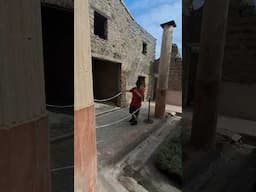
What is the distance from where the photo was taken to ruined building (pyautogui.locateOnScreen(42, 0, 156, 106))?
0.66m

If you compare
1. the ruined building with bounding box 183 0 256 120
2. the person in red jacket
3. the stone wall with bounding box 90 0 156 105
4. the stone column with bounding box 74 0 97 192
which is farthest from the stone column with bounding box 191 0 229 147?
the person in red jacket

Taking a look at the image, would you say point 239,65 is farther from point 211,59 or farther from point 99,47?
point 99,47

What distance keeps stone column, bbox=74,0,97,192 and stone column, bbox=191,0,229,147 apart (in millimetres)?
488

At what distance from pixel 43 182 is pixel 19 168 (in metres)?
0.10

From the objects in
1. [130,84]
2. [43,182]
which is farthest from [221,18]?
[130,84]

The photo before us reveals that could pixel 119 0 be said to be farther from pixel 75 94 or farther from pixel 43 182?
pixel 43 182

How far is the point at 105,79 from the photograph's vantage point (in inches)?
41.1

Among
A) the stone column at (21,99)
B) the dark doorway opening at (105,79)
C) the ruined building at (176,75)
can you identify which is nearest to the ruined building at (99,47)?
the dark doorway opening at (105,79)

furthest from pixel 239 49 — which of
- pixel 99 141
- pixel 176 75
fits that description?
pixel 99 141

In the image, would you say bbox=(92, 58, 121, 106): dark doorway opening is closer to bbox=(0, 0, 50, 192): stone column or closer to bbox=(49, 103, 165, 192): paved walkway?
bbox=(49, 103, 165, 192): paved walkway

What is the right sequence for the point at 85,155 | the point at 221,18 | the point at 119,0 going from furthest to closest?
the point at 119,0 → the point at 85,155 → the point at 221,18

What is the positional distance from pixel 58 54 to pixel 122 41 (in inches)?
19.5

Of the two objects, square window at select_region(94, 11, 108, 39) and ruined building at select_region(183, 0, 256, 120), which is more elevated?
square window at select_region(94, 11, 108, 39)

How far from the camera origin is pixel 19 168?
0.38m
